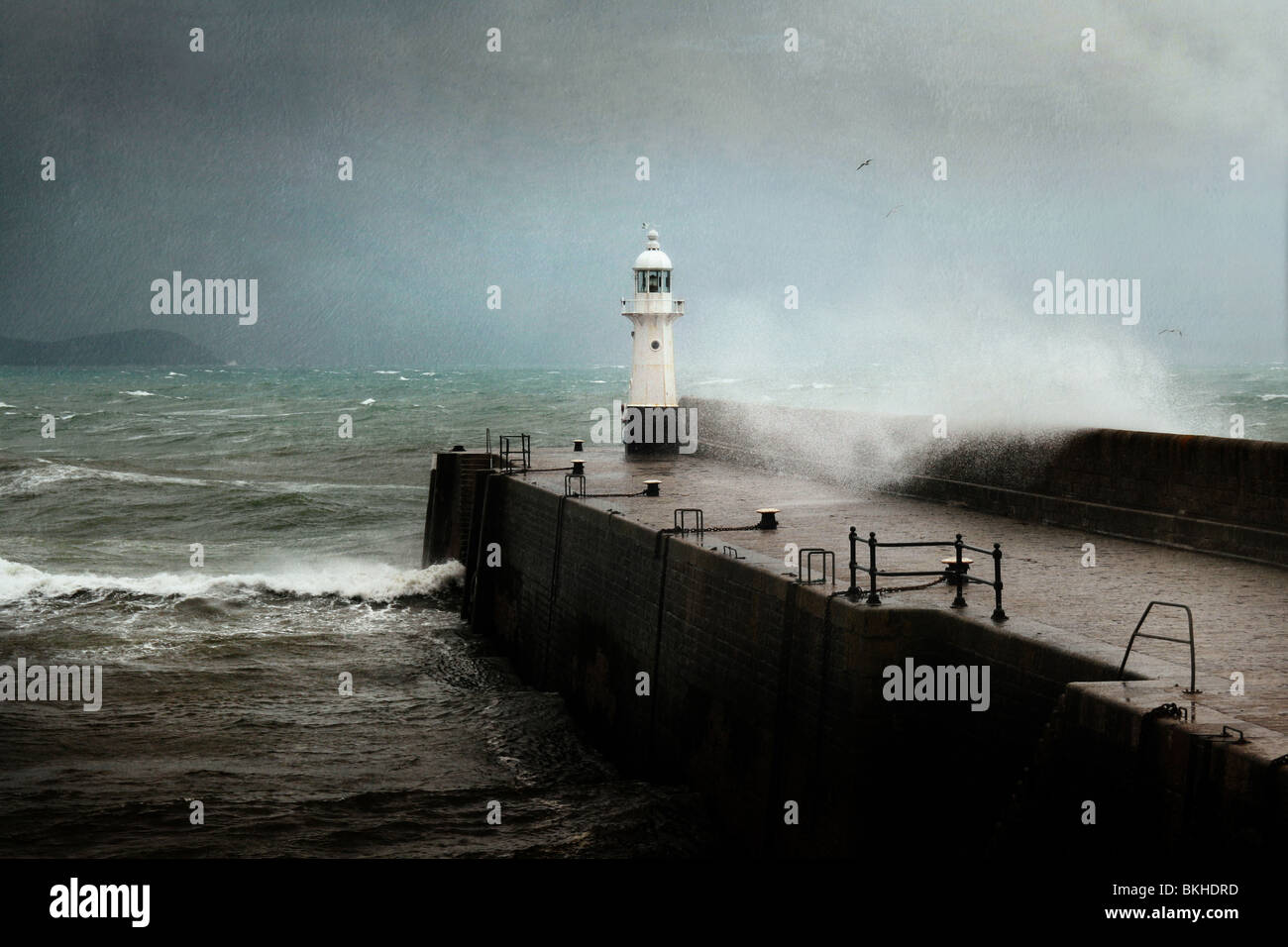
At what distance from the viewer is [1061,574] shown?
12.3m

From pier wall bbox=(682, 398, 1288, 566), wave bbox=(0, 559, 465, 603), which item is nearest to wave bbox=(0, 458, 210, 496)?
wave bbox=(0, 559, 465, 603)

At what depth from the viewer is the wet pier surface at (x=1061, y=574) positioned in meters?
8.41

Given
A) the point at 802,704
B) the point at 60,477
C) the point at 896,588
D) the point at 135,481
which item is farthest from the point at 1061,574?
the point at 60,477

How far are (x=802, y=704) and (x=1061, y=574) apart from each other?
3480mm

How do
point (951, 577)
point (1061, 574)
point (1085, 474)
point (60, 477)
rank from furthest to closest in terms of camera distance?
point (60, 477) < point (1085, 474) < point (1061, 574) < point (951, 577)

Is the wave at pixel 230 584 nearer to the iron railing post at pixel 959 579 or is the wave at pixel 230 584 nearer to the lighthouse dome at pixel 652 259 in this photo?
the lighthouse dome at pixel 652 259

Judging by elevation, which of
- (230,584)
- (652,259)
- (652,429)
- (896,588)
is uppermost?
(652,259)

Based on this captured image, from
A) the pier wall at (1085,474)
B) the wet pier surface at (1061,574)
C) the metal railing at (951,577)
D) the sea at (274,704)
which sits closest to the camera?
the wet pier surface at (1061,574)

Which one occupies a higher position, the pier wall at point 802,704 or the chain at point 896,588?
the chain at point 896,588

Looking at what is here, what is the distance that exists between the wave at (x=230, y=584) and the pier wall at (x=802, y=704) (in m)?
7.35

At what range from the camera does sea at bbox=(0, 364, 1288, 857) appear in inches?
454

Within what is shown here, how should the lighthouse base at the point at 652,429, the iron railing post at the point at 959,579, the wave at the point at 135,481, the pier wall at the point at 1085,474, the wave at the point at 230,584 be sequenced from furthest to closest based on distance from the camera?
the wave at the point at 135,481, the lighthouse base at the point at 652,429, the wave at the point at 230,584, the pier wall at the point at 1085,474, the iron railing post at the point at 959,579

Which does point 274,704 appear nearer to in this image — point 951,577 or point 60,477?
point 951,577

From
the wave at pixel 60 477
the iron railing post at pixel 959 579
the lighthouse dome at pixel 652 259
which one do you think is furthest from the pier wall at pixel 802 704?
the wave at pixel 60 477
